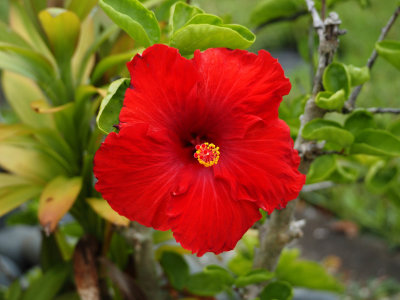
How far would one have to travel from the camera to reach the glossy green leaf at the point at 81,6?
947 millimetres

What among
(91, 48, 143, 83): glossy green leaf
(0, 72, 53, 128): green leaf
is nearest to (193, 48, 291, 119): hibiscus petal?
(91, 48, 143, 83): glossy green leaf

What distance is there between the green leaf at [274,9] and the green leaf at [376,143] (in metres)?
0.34

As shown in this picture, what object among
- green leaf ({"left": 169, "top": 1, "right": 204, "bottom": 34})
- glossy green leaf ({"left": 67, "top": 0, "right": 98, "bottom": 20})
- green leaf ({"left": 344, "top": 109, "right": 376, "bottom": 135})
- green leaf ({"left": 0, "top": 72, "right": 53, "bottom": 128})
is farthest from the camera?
green leaf ({"left": 0, "top": 72, "right": 53, "bottom": 128})

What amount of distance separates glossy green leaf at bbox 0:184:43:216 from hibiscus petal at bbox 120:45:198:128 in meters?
0.52

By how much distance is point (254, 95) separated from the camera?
21.3 inches

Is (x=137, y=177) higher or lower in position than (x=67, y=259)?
higher

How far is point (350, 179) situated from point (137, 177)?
51 centimetres

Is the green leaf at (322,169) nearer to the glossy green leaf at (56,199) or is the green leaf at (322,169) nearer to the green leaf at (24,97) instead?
the glossy green leaf at (56,199)

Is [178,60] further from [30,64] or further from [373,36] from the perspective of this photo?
[373,36]

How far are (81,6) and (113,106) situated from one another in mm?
504

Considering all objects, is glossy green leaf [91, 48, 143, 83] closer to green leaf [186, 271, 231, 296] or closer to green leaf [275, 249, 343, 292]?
green leaf [186, 271, 231, 296]

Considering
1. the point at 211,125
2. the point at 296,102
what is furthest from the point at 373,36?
the point at 211,125

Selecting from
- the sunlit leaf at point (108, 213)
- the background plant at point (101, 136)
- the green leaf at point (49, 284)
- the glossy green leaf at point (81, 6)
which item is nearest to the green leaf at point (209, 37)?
the background plant at point (101, 136)

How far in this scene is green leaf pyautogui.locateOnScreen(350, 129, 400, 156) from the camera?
68 cm
